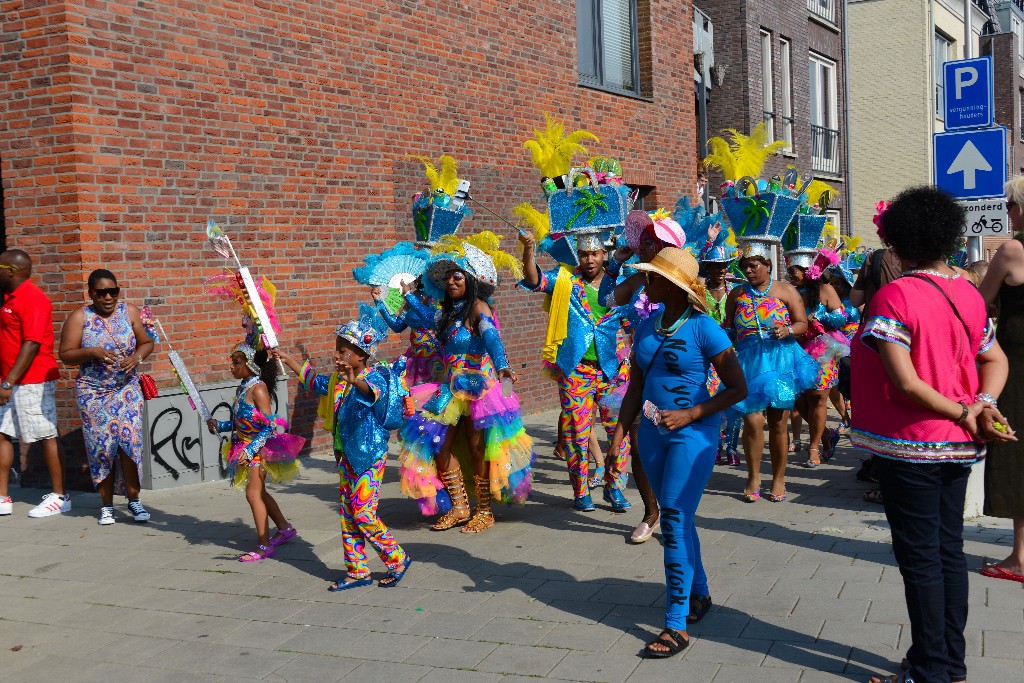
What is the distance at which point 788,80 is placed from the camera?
2242 centimetres

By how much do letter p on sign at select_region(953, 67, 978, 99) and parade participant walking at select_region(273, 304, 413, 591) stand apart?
675cm

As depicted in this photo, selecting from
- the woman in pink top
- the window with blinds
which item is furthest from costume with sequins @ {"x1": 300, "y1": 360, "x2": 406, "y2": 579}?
the window with blinds

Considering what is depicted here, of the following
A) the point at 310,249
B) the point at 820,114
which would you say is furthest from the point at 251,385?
the point at 820,114

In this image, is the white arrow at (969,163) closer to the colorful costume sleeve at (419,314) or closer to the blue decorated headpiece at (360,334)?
the colorful costume sleeve at (419,314)

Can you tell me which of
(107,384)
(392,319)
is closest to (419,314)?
(392,319)

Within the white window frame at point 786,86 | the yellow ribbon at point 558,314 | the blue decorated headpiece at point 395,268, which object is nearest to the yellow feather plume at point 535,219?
the yellow ribbon at point 558,314

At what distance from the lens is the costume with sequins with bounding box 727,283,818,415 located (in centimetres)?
766

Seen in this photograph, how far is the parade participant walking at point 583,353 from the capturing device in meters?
7.34

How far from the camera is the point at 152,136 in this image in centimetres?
852

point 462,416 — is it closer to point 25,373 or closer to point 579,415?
point 579,415

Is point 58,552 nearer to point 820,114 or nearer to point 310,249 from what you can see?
point 310,249

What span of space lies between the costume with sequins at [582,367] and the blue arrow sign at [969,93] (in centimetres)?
448

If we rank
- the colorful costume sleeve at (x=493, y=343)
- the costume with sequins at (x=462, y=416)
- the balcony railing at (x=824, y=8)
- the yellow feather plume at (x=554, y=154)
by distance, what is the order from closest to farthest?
the colorful costume sleeve at (x=493, y=343) < the costume with sequins at (x=462, y=416) < the yellow feather plume at (x=554, y=154) < the balcony railing at (x=824, y=8)

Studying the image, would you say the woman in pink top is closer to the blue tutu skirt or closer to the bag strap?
the bag strap
